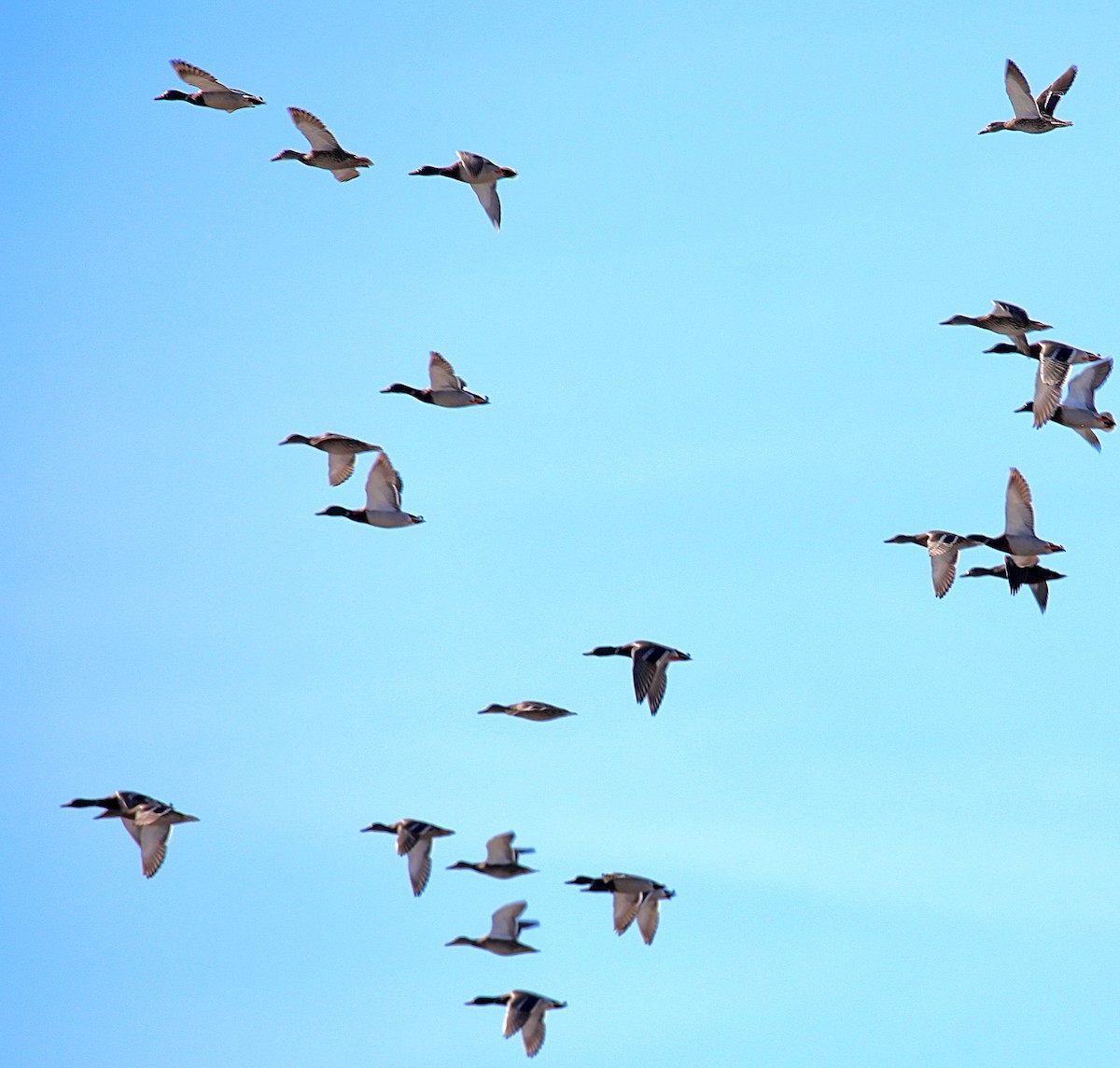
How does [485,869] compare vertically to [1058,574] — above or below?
below

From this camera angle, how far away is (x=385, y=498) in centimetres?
4769

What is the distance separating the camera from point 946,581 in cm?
4594

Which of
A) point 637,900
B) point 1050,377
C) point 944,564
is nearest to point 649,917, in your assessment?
point 637,900

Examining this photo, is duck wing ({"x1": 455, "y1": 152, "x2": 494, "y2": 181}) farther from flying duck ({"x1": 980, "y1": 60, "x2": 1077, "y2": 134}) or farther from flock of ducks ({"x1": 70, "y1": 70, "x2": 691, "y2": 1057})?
flying duck ({"x1": 980, "y1": 60, "x2": 1077, "y2": 134})

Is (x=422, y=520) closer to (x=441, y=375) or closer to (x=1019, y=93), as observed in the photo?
(x=441, y=375)

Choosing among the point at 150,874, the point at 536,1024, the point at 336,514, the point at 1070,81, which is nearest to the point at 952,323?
the point at 1070,81

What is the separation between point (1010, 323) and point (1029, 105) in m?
4.47

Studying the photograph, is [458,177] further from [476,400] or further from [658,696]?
[658,696]

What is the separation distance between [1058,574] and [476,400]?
12373 millimetres

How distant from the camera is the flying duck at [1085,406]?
146ft

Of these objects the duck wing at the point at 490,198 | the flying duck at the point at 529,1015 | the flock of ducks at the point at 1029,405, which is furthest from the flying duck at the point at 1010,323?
the flying duck at the point at 529,1015

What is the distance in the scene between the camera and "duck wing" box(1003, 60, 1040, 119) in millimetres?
46469

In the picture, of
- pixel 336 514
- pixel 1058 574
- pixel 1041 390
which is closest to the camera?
pixel 1041 390

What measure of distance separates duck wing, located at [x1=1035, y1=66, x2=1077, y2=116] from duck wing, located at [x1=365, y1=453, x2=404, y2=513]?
1533cm
